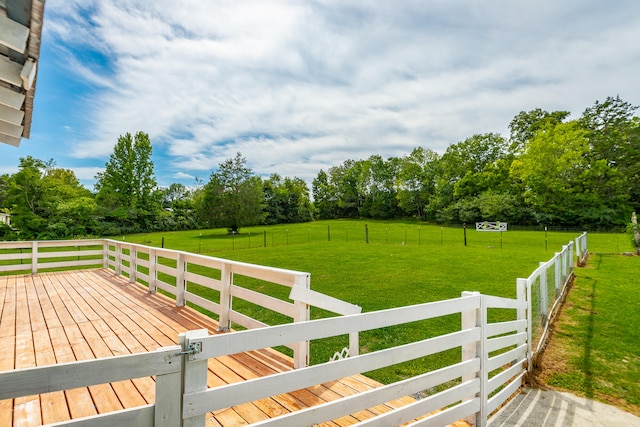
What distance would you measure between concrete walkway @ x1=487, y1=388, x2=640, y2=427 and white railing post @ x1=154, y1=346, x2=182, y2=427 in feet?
9.02

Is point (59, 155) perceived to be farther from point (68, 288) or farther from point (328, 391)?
point (328, 391)

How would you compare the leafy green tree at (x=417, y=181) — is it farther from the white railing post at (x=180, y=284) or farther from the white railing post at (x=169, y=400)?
the white railing post at (x=169, y=400)

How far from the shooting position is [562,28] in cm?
782

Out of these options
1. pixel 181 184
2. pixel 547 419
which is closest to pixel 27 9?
pixel 547 419

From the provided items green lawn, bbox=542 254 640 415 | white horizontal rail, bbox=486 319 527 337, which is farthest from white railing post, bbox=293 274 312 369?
green lawn, bbox=542 254 640 415

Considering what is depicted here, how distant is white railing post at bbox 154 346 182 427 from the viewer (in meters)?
1.21

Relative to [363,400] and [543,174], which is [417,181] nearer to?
[543,174]

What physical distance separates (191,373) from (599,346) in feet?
20.4

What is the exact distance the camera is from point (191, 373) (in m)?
1.29

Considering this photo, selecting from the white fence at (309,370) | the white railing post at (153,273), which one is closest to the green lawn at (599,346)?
the white fence at (309,370)

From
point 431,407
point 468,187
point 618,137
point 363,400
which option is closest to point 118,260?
point 363,400

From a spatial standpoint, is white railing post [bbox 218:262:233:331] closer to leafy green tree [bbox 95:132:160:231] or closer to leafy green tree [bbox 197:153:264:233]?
leafy green tree [bbox 197:153:264:233]

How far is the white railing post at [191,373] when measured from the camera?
4.17 ft

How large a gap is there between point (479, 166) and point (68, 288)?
2198 inches
